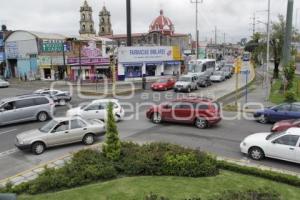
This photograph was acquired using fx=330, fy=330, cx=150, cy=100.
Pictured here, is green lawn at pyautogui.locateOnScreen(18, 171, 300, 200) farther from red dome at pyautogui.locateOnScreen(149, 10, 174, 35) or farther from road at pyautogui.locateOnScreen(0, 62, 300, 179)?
red dome at pyautogui.locateOnScreen(149, 10, 174, 35)

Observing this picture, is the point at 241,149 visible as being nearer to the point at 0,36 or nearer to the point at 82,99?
the point at 82,99

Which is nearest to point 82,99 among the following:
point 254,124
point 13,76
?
point 254,124

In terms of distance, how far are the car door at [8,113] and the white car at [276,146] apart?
14065 millimetres

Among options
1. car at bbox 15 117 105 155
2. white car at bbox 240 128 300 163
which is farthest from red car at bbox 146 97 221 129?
white car at bbox 240 128 300 163

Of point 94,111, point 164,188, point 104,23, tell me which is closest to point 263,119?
point 94,111

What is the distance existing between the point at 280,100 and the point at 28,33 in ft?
135

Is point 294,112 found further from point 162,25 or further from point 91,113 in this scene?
point 162,25

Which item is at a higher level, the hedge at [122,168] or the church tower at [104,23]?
the church tower at [104,23]

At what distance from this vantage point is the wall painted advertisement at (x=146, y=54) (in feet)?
164

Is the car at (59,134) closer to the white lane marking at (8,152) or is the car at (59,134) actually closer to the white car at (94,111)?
the white lane marking at (8,152)

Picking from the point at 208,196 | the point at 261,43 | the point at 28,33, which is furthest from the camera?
the point at 261,43

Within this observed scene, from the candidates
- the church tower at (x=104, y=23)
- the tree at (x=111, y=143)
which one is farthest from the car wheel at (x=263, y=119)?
the church tower at (x=104, y=23)

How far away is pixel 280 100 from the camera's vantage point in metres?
28.7

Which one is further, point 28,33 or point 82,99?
point 28,33
